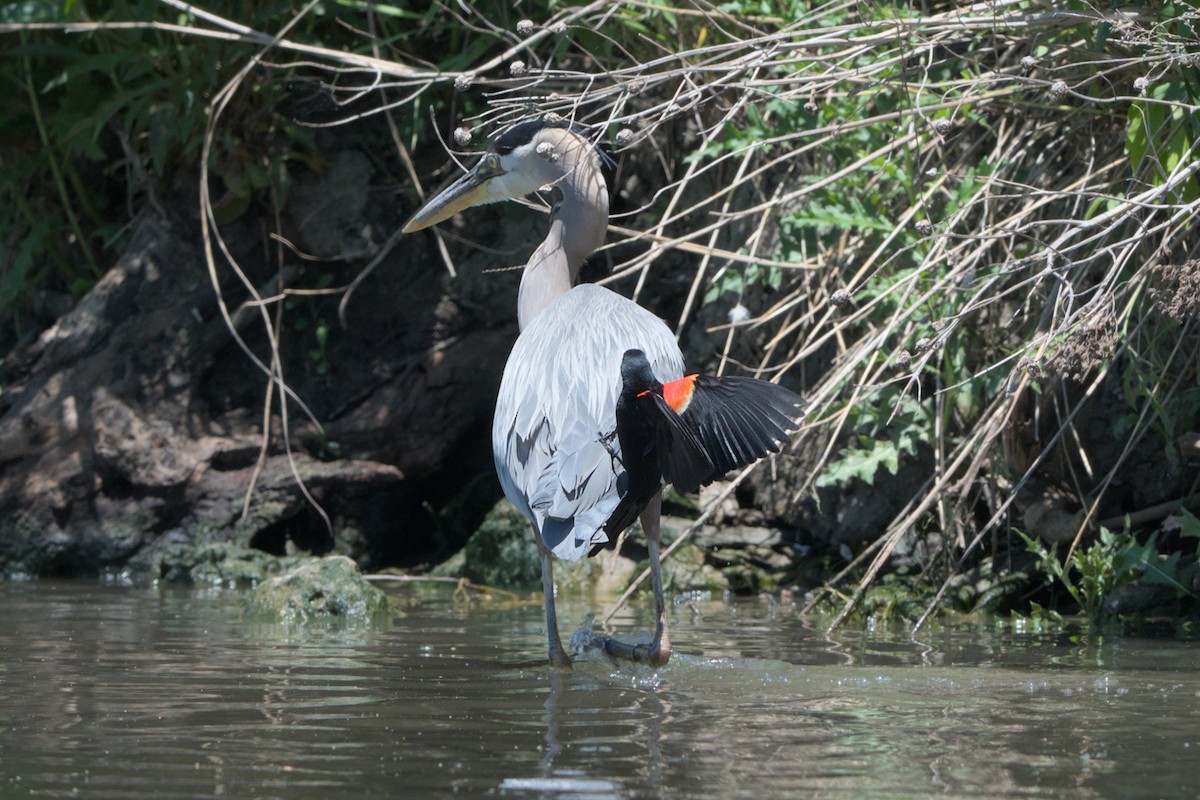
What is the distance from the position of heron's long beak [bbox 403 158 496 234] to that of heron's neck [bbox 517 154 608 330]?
1.46 ft

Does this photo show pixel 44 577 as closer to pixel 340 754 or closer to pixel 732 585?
pixel 732 585

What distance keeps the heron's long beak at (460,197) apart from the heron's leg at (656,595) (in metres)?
1.65

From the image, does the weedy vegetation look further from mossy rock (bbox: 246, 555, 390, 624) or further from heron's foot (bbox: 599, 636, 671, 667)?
mossy rock (bbox: 246, 555, 390, 624)

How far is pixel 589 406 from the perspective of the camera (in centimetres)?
459

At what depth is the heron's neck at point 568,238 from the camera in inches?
215

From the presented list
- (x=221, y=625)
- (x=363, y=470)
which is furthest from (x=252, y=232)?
(x=221, y=625)

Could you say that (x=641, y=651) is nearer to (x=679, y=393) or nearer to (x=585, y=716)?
(x=679, y=393)

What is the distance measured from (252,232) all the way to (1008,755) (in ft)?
19.7

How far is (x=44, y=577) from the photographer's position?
759cm

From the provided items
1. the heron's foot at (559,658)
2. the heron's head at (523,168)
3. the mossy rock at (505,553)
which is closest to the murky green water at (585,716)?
the heron's foot at (559,658)

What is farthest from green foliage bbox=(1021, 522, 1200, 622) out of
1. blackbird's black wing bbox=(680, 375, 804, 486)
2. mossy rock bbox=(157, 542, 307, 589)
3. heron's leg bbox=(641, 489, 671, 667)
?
mossy rock bbox=(157, 542, 307, 589)

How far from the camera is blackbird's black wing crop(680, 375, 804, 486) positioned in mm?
4211

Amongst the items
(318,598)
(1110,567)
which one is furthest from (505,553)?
(1110,567)

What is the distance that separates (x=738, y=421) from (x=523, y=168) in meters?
1.86
